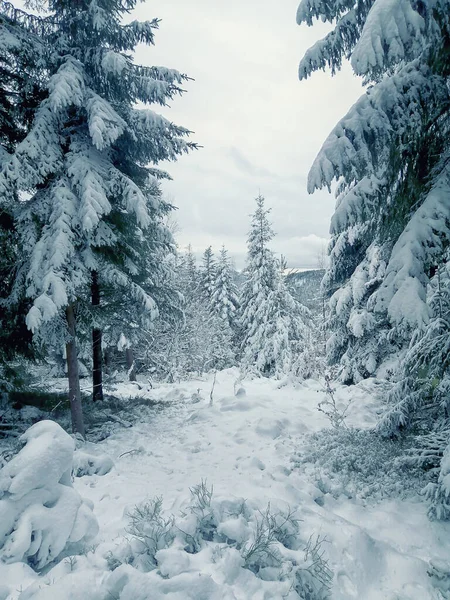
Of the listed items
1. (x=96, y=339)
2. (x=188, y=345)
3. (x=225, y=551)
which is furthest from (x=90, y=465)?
(x=188, y=345)

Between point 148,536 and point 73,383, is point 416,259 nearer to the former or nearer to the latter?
point 148,536

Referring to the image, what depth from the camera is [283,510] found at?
13.6 ft

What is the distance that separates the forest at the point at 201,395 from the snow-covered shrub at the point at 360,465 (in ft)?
0.12

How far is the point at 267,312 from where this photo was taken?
70.0ft

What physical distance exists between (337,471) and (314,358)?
887 centimetres

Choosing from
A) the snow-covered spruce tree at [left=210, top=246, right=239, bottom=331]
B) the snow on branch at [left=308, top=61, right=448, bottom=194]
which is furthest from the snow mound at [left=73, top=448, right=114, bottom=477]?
the snow-covered spruce tree at [left=210, top=246, right=239, bottom=331]

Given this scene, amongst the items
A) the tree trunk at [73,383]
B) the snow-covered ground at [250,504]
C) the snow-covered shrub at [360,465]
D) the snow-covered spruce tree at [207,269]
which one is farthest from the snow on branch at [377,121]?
the snow-covered spruce tree at [207,269]

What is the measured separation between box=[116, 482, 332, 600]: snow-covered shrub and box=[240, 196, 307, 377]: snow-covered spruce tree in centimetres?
1631

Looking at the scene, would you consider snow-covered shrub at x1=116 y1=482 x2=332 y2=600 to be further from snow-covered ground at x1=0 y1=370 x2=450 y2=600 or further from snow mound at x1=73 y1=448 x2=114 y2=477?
snow mound at x1=73 y1=448 x2=114 y2=477

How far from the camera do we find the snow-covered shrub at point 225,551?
303 centimetres

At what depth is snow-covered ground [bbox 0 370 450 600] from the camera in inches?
118

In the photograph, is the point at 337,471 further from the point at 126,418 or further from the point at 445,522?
the point at 126,418

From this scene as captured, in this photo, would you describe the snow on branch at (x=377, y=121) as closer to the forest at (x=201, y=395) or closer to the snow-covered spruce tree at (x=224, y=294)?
the forest at (x=201, y=395)

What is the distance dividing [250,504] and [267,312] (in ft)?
57.2
